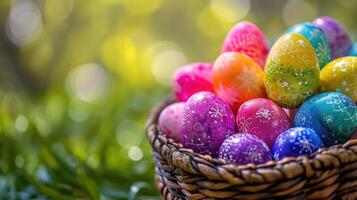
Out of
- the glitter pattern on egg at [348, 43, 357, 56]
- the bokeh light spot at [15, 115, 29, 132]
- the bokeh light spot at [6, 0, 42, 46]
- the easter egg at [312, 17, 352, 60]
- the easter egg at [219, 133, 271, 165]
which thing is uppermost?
the bokeh light spot at [6, 0, 42, 46]

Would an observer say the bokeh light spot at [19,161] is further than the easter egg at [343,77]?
Yes

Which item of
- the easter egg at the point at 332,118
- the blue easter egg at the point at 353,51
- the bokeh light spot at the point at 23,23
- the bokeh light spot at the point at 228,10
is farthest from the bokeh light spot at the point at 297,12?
the easter egg at the point at 332,118

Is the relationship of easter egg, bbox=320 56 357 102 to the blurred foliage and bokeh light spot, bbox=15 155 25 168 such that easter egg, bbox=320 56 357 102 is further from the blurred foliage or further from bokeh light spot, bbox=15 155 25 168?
bokeh light spot, bbox=15 155 25 168

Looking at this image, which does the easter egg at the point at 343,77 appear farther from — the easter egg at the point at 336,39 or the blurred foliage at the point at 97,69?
the blurred foliage at the point at 97,69

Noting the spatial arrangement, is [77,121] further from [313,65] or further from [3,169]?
[313,65]

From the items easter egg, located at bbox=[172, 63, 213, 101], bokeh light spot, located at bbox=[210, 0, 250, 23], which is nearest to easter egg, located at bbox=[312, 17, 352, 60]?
easter egg, located at bbox=[172, 63, 213, 101]
